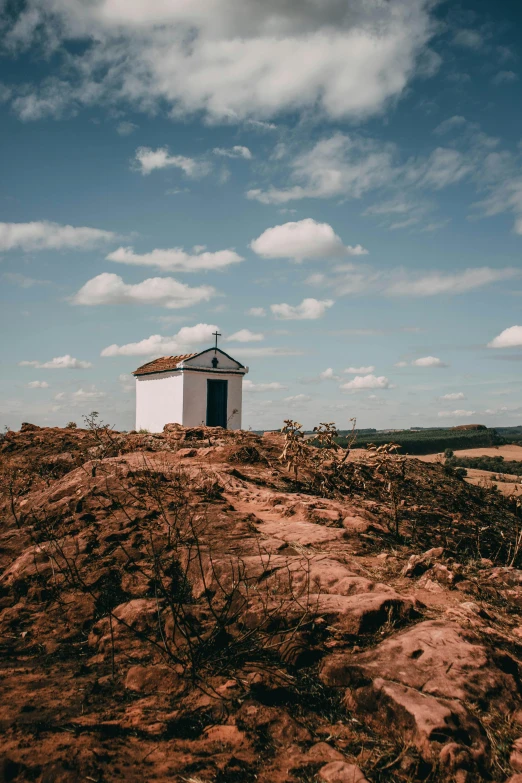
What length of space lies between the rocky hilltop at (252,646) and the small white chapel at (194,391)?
10.1 metres

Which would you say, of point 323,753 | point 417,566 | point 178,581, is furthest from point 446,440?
point 323,753

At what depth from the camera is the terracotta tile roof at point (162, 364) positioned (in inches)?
653

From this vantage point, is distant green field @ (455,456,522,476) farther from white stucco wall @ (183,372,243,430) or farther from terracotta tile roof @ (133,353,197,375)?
terracotta tile roof @ (133,353,197,375)

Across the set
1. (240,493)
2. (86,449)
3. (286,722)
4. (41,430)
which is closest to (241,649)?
(286,722)

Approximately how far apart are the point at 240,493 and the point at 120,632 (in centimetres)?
305

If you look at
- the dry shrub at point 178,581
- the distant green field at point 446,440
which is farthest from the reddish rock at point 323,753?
the distant green field at point 446,440

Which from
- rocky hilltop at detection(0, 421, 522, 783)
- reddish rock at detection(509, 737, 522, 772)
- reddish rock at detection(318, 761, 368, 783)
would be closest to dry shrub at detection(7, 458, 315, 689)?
rocky hilltop at detection(0, 421, 522, 783)

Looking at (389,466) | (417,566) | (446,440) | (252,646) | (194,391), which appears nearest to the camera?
(252,646)

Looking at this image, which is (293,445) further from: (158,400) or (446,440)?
(446,440)

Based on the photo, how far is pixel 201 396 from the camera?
53.3ft

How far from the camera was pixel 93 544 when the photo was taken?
15.2 feet

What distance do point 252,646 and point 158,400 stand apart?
14630 mm

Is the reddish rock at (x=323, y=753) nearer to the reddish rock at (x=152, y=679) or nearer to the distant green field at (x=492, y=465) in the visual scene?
the reddish rock at (x=152, y=679)

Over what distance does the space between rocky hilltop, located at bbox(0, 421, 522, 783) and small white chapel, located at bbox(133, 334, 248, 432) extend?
33.0 feet
